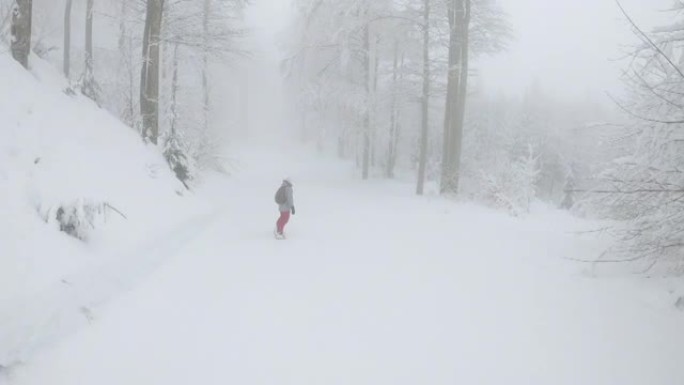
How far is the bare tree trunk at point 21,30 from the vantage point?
9188 mm

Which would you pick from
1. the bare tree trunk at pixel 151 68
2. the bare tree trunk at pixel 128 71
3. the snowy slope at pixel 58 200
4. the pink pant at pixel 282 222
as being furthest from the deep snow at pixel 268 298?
the bare tree trunk at pixel 128 71

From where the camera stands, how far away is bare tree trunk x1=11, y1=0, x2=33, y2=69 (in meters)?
9.19

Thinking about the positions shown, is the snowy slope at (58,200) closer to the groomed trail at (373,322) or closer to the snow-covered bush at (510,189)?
the groomed trail at (373,322)

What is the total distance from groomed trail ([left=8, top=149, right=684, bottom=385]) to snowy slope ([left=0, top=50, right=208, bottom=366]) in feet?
1.12

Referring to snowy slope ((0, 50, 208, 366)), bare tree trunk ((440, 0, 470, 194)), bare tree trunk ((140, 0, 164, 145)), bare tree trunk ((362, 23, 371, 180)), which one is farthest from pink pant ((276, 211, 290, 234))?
bare tree trunk ((362, 23, 371, 180))

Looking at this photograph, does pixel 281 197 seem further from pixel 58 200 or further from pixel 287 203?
pixel 58 200

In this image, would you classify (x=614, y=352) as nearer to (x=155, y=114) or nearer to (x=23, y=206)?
(x=23, y=206)

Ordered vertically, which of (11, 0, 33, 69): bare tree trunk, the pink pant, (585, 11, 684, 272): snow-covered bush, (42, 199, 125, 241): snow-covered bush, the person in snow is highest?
(11, 0, 33, 69): bare tree trunk

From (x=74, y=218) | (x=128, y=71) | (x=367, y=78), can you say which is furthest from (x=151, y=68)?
(x=367, y=78)

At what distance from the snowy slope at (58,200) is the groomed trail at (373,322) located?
13.4 inches

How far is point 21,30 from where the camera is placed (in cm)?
945

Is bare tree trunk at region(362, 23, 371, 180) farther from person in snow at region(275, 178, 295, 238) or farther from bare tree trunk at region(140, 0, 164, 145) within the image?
person in snow at region(275, 178, 295, 238)

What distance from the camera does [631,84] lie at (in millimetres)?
6793

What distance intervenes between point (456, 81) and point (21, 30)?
12.1 m
